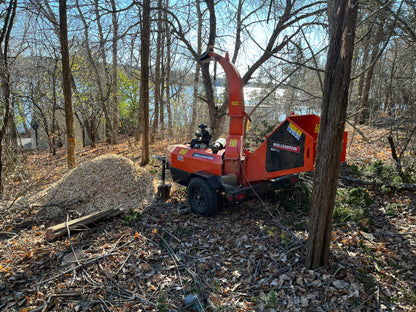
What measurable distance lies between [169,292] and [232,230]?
5.40 ft

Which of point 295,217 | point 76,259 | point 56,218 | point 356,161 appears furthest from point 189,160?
point 356,161

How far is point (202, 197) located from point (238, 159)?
3.61 feet

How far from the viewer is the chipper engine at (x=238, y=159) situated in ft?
13.0

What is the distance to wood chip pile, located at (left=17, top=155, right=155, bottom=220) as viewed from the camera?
608 centimetres

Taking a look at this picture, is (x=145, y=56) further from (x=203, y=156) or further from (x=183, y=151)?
(x=203, y=156)

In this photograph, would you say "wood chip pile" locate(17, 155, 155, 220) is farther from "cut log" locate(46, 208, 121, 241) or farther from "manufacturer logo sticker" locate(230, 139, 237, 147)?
"manufacturer logo sticker" locate(230, 139, 237, 147)

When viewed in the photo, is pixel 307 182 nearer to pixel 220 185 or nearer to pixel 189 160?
pixel 220 185

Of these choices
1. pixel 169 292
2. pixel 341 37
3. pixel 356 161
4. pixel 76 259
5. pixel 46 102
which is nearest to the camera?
pixel 341 37

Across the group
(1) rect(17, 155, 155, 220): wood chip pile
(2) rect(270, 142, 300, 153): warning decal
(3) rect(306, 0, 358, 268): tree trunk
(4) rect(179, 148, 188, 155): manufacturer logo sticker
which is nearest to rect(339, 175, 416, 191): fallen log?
(2) rect(270, 142, 300, 153): warning decal

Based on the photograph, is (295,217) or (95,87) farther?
(95,87)

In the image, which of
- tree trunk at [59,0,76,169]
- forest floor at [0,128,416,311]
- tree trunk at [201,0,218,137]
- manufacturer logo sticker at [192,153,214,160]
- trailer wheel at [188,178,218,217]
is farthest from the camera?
tree trunk at [201,0,218,137]

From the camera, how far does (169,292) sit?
11.0 feet

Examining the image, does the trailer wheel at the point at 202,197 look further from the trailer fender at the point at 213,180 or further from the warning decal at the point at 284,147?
the warning decal at the point at 284,147

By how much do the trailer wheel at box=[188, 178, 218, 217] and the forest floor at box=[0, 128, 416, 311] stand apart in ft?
0.57
